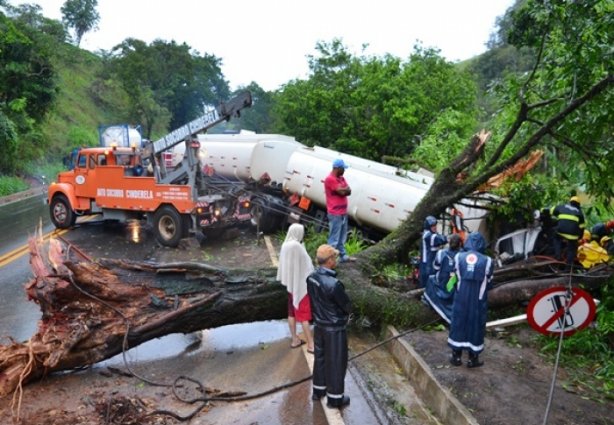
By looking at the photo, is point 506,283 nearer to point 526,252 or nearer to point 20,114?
point 526,252

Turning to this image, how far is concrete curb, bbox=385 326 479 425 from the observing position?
15.2 ft

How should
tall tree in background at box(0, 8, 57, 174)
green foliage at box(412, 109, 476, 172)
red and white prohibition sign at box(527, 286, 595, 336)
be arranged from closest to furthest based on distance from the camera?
red and white prohibition sign at box(527, 286, 595, 336) → green foliage at box(412, 109, 476, 172) → tall tree in background at box(0, 8, 57, 174)

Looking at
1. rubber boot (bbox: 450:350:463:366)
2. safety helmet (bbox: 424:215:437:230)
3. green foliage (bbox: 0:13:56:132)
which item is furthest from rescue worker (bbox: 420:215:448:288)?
green foliage (bbox: 0:13:56:132)

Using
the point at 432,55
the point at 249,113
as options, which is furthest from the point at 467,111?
the point at 249,113

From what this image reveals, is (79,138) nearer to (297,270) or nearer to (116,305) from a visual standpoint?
(116,305)

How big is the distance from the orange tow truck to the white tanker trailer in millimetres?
732

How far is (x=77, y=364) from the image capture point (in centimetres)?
581

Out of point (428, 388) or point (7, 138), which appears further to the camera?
point (7, 138)

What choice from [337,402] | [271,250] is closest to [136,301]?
[337,402]

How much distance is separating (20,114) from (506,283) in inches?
949

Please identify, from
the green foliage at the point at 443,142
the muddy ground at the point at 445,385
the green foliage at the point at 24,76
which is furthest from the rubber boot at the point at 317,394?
the green foliage at the point at 24,76

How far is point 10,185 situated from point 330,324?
25793 mm

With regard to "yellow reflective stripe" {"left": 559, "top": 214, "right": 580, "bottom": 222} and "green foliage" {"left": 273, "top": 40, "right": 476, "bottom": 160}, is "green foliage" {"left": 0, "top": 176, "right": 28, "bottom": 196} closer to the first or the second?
"green foliage" {"left": 273, "top": 40, "right": 476, "bottom": 160}

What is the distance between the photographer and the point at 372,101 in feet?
64.5
